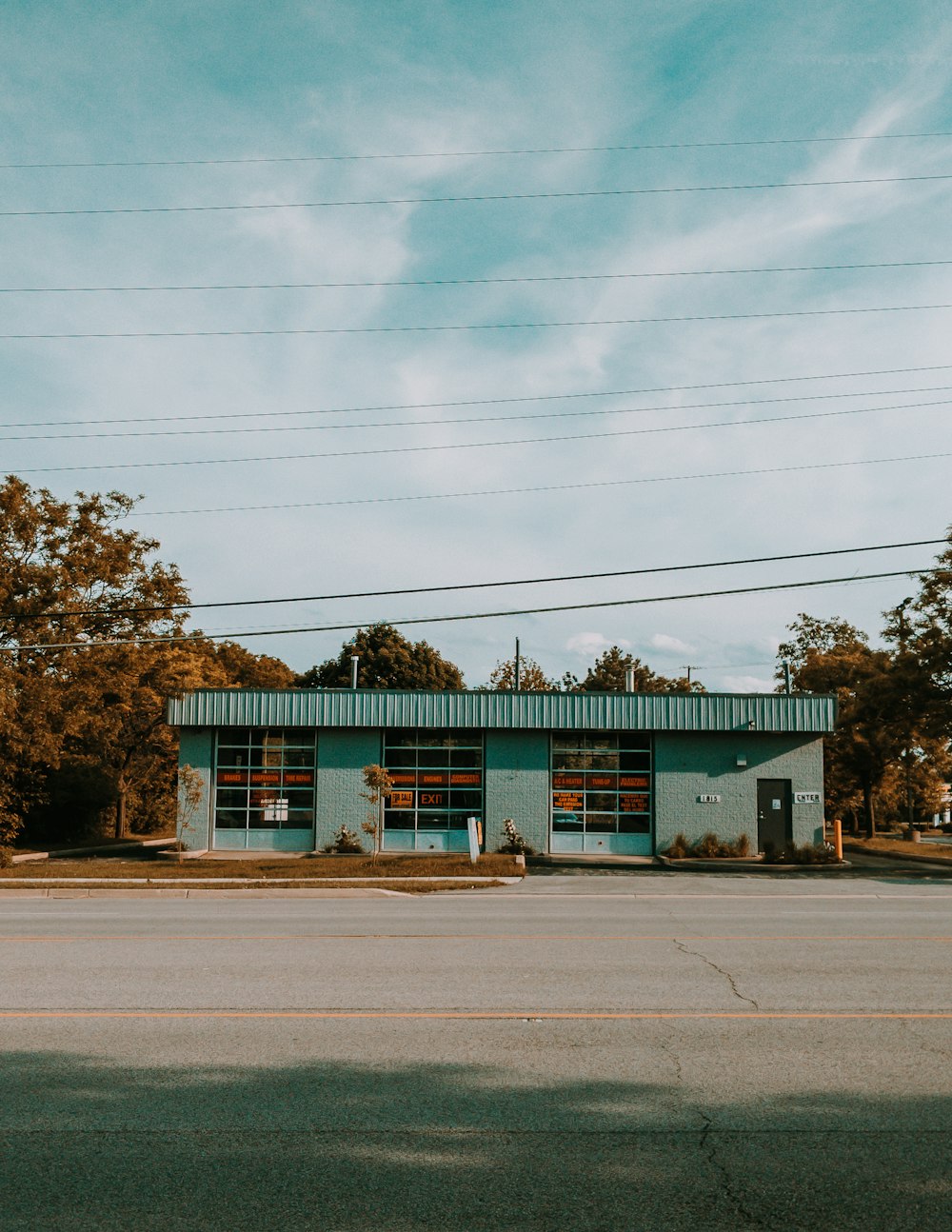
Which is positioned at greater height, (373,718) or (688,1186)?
(373,718)

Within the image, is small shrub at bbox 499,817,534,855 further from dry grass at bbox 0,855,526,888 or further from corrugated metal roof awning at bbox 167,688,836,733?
dry grass at bbox 0,855,526,888

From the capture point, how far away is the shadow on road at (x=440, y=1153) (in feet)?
16.1

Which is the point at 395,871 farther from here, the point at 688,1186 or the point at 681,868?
the point at 688,1186

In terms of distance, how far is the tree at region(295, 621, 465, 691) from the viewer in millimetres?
76625

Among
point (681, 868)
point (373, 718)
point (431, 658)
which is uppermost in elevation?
point (431, 658)

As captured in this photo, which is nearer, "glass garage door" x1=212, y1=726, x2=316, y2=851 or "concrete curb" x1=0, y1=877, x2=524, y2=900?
"concrete curb" x1=0, y1=877, x2=524, y2=900

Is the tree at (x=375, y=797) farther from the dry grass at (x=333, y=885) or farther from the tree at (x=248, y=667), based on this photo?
the tree at (x=248, y=667)

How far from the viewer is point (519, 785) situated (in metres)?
33.8

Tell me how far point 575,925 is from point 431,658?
6389 centimetres

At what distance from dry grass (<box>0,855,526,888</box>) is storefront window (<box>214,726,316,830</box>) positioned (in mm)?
4781

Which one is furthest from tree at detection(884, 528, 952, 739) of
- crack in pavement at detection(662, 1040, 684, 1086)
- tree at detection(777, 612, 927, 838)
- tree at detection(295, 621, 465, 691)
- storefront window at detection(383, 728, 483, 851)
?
Answer: tree at detection(295, 621, 465, 691)

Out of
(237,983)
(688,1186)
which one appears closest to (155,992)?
(237,983)

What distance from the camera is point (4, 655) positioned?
34.1 meters

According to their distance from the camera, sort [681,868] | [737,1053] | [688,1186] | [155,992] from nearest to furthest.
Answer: [688,1186]
[737,1053]
[155,992]
[681,868]
